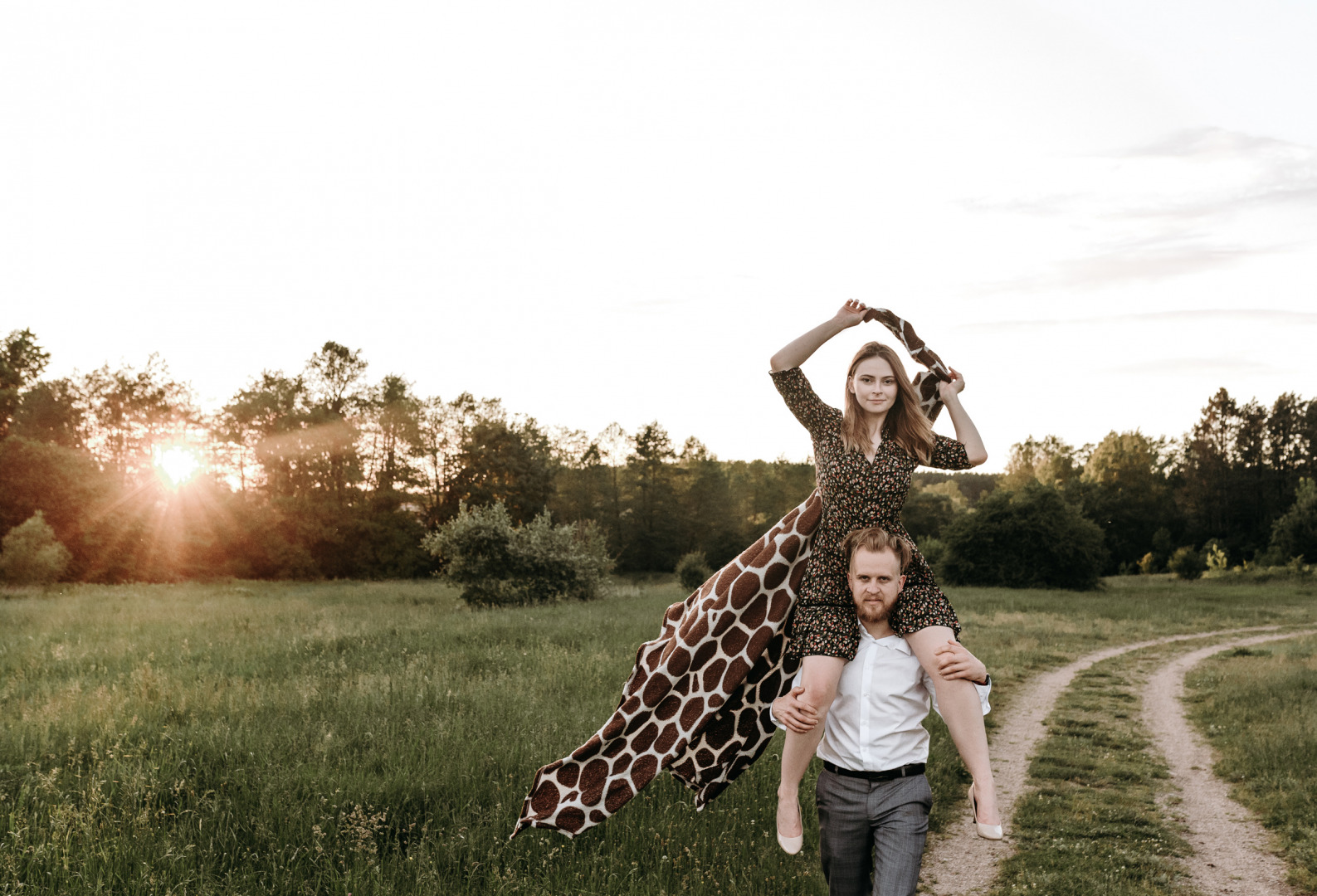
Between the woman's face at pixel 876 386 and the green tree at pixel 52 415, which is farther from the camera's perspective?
the green tree at pixel 52 415

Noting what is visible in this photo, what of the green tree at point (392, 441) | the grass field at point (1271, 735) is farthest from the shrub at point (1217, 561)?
the green tree at point (392, 441)

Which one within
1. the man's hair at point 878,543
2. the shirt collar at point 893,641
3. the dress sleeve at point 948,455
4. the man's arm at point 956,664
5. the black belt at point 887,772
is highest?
the dress sleeve at point 948,455

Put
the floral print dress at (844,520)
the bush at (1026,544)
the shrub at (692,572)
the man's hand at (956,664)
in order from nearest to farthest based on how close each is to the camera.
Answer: the man's hand at (956,664) < the floral print dress at (844,520) < the shrub at (692,572) < the bush at (1026,544)

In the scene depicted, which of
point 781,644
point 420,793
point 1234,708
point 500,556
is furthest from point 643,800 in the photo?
point 500,556

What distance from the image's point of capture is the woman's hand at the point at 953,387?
191 inches

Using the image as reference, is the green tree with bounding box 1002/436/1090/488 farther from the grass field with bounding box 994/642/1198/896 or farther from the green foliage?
the grass field with bounding box 994/642/1198/896

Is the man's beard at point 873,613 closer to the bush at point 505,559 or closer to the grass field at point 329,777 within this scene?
the grass field at point 329,777

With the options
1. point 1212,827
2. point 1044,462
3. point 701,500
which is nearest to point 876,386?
point 1212,827

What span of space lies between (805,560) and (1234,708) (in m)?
10.4

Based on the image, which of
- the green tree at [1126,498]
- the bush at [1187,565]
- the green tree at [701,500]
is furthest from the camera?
the green tree at [701,500]

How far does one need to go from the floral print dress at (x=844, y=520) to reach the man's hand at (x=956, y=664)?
6.4 inches

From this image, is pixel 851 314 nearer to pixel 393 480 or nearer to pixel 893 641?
pixel 893 641

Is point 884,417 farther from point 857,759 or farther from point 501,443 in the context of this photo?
point 501,443

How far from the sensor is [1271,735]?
9.91 metres
